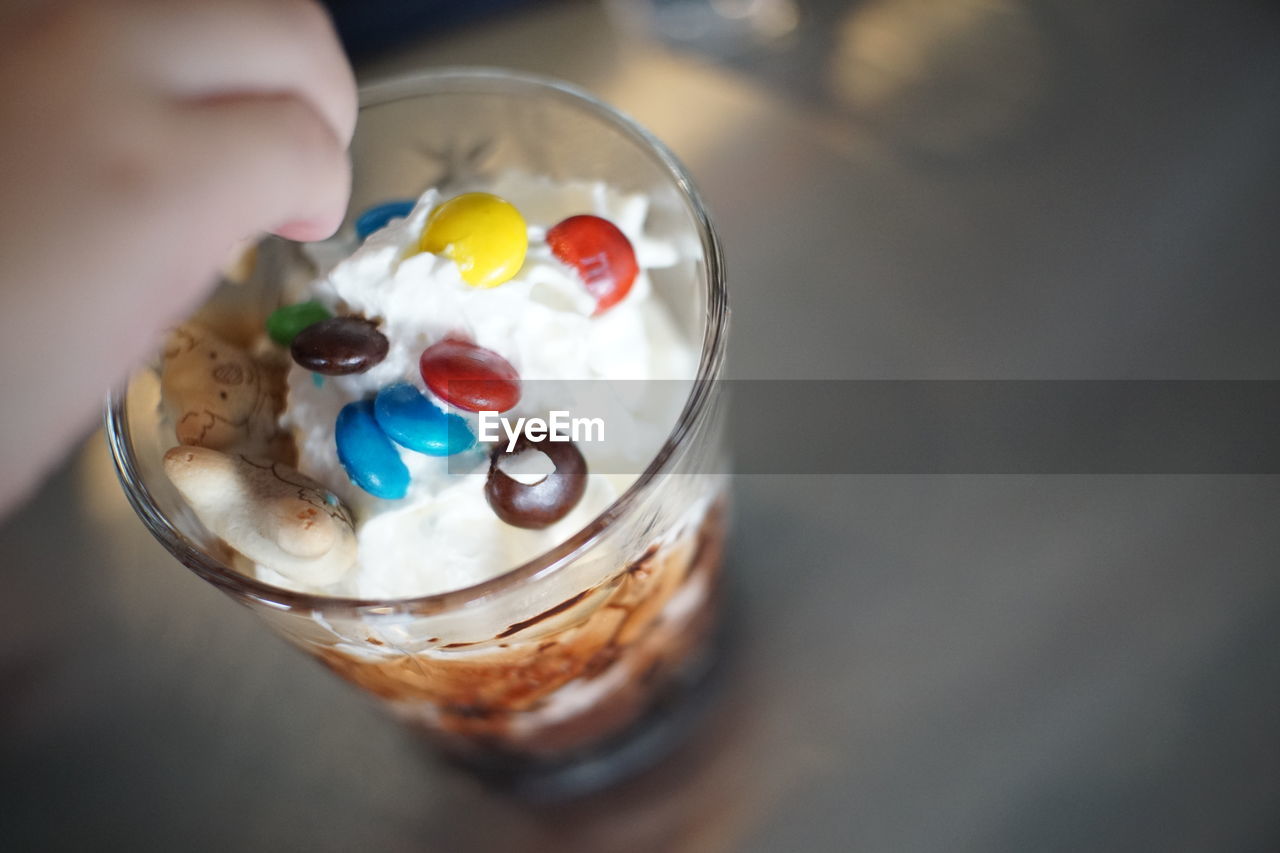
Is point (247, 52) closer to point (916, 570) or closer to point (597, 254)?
point (597, 254)

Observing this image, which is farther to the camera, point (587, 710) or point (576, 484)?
point (587, 710)

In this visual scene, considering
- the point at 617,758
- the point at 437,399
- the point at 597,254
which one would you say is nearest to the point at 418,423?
the point at 437,399

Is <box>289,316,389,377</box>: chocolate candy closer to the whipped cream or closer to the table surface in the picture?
the whipped cream

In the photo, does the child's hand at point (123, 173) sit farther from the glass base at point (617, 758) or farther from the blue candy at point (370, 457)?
the glass base at point (617, 758)

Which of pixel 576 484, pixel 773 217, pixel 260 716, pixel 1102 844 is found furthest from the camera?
pixel 773 217

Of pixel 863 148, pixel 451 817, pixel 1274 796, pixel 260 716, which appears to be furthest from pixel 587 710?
pixel 863 148

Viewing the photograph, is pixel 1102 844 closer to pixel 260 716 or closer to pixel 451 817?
pixel 451 817
